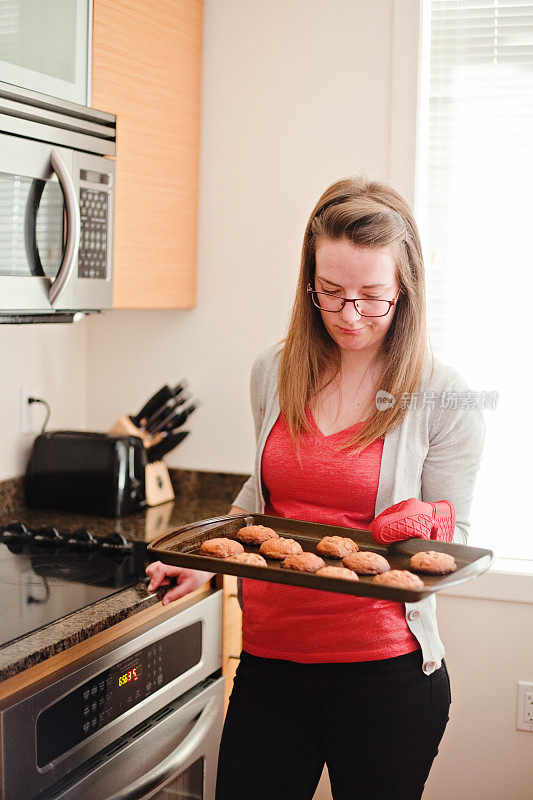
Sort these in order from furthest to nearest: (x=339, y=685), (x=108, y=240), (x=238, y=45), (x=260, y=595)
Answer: (x=238, y=45), (x=108, y=240), (x=260, y=595), (x=339, y=685)

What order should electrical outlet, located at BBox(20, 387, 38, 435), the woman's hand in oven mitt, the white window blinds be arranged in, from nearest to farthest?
1. the woman's hand in oven mitt
2. the white window blinds
3. electrical outlet, located at BBox(20, 387, 38, 435)

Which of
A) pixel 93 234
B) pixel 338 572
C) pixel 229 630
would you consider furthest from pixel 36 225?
pixel 229 630

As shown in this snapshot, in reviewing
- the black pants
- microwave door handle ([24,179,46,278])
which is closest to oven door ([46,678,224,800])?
the black pants

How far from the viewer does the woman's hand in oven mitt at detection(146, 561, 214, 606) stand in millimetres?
1507

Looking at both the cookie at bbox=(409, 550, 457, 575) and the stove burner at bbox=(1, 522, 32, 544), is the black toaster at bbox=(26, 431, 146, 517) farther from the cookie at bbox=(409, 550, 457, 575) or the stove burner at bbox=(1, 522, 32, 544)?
the cookie at bbox=(409, 550, 457, 575)

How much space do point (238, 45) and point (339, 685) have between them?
1631 millimetres

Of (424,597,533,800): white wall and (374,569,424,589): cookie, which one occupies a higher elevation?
(374,569,424,589): cookie

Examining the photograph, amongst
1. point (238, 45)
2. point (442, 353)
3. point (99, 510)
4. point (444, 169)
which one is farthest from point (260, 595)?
point (238, 45)

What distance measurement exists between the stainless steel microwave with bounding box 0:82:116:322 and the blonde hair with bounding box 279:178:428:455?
451 millimetres

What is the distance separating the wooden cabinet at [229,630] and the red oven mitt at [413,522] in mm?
637

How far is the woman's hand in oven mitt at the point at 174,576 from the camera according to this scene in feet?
4.94

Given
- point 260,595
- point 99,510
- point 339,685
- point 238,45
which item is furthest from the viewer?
point 238,45

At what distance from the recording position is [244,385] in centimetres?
237

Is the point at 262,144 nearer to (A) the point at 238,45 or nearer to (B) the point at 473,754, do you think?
(A) the point at 238,45
